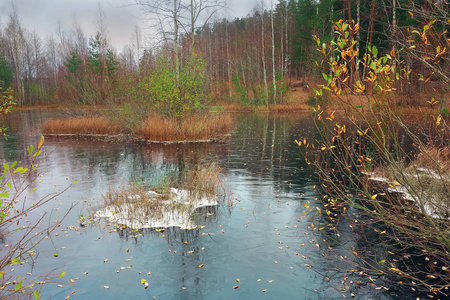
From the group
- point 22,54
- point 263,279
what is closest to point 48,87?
point 22,54

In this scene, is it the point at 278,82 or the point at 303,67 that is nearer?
the point at 278,82

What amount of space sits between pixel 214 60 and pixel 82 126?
37201 mm

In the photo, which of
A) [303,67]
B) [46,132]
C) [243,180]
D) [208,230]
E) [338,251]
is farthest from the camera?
[303,67]

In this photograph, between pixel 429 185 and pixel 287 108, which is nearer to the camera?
pixel 429 185

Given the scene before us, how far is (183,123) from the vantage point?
1788cm

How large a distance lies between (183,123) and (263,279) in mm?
13526

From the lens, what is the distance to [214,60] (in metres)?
55.3

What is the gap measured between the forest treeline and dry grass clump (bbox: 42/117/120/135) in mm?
1605

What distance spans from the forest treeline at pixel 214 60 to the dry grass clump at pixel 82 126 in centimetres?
161

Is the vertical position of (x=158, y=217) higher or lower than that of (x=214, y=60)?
lower

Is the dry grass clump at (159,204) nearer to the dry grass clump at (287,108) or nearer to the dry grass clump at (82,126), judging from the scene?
the dry grass clump at (82,126)

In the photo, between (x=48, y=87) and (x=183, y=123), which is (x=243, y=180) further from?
(x=48, y=87)

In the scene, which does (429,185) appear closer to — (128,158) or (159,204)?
(159,204)

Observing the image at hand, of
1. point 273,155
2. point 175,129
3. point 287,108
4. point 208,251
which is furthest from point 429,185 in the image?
point 287,108
